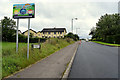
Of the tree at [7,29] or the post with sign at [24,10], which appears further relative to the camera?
the tree at [7,29]

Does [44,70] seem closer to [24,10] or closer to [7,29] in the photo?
[24,10]

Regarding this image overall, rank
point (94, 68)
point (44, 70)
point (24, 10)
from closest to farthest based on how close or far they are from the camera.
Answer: point (44, 70) → point (94, 68) → point (24, 10)

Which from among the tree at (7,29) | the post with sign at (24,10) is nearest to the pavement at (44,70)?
the post with sign at (24,10)

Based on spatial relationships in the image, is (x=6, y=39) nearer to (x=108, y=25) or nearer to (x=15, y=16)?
(x=15, y=16)

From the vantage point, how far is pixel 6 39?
105 feet

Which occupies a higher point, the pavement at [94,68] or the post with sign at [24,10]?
the post with sign at [24,10]

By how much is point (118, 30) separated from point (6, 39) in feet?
122

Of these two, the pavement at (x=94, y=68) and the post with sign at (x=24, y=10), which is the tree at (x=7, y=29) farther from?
the pavement at (x=94, y=68)

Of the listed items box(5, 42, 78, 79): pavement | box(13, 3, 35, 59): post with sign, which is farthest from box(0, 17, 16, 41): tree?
box(5, 42, 78, 79): pavement

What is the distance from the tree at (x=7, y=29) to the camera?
3279cm

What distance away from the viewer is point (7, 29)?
3662 centimetres

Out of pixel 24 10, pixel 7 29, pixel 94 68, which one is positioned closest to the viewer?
pixel 94 68

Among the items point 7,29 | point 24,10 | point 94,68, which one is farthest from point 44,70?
point 7,29

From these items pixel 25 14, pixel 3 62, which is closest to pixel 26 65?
pixel 3 62
